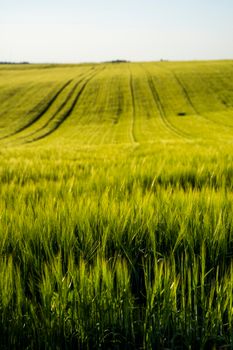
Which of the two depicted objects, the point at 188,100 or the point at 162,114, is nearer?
the point at 162,114

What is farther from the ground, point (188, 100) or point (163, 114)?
point (188, 100)

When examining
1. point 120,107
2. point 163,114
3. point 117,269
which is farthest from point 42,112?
point 117,269

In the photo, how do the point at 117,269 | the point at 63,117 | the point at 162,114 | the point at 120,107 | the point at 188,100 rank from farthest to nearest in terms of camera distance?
the point at 188,100
the point at 120,107
the point at 162,114
the point at 63,117
the point at 117,269

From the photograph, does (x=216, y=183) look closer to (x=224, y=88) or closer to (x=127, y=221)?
(x=127, y=221)

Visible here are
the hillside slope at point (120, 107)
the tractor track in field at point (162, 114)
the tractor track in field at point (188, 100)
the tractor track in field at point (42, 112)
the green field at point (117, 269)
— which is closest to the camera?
the green field at point (117, 269)

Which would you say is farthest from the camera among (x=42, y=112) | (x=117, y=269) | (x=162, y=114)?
(x=42, y=112)

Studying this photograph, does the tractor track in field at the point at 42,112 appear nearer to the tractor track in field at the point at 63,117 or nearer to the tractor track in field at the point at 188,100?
the tractor track in field at the point at 63,117

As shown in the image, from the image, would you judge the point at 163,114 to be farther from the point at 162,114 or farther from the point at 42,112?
the point at 42,112

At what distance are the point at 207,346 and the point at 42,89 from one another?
5769cm

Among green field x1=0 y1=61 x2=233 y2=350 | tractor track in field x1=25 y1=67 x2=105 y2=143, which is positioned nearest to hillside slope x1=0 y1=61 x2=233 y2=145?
tractor track in field x1=25 y1=67 x2=105 y2=143

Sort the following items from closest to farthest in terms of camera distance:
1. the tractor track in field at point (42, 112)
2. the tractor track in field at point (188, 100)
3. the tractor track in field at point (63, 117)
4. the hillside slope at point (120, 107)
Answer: the hillside slope at point (120, 107) < the tractor track in field at point (63, 117) < the tractor track in field at point (42, 112) < the tractor track in field at point (188, 100)

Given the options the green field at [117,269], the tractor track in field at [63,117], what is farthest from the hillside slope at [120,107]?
the green field at [117,269]

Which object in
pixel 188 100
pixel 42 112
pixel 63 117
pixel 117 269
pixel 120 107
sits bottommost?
pixel 63 117

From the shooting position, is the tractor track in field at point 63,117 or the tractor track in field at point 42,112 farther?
the tractor track in field at point 42,112
